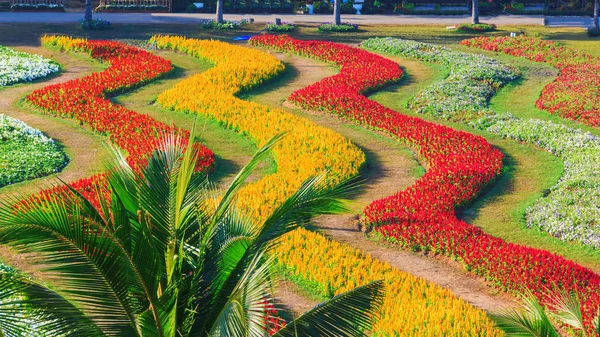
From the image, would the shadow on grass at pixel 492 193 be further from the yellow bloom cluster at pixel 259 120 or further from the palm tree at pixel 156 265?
the palm tree at pixel 156 265

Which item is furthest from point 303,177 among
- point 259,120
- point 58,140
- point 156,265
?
point 156,265

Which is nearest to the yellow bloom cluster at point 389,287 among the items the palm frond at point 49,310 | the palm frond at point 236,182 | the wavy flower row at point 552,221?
the wavy flower row at point 552,221

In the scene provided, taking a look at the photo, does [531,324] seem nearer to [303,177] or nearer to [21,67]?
[303,177]

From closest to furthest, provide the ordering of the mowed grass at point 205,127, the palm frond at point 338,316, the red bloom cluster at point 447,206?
the palm frond at point 338,316
the red bloom cluster at point 447,206
the mowed grass at point 205,127

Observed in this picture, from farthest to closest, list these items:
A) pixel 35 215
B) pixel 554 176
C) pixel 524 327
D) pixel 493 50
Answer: pixel 493 50 → pixel 554 176 → pixel 524 327 → pixel 35 215

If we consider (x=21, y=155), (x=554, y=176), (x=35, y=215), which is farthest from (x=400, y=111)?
(x=35, y=215)

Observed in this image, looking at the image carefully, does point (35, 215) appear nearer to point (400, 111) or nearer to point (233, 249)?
point (233, 249)
